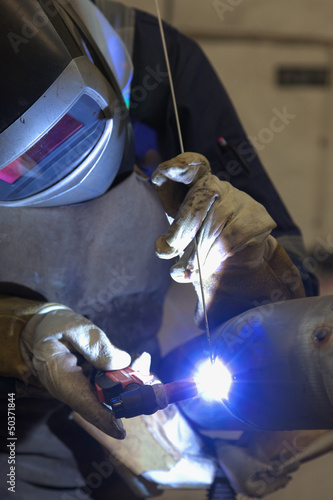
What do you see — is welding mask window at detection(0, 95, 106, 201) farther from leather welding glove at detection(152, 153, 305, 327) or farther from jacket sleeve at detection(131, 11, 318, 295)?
jacket sleeve at detection(131, 11, 318, 295)

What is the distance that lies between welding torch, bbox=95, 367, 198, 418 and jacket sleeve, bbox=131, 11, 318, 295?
2.17ft

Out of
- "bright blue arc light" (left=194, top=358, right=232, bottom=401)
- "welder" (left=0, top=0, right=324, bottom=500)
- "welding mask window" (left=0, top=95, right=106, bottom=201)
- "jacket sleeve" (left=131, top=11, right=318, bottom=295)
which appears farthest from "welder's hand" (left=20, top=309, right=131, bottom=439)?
"jacket sleeve" (left=131, top=11, right=318, bottom=295)

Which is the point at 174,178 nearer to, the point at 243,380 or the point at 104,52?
the point at 243,380

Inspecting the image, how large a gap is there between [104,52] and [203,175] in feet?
1.88

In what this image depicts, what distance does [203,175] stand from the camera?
76 centimetres

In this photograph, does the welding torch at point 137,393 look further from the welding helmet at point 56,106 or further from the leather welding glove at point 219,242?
the welding helmet at point 56,106

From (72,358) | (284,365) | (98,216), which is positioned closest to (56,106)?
(98,216)

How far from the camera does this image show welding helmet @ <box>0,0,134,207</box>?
823 mm

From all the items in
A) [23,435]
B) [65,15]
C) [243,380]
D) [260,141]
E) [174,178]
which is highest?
[260,141]

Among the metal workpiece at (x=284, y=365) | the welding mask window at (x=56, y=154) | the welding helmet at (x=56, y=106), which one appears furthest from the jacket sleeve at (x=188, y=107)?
the metal workpiece at (x=284, y=365)

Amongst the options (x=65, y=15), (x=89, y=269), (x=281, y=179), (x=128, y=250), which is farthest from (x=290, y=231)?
(x=281, y=179)

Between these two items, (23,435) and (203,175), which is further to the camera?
(23,435)

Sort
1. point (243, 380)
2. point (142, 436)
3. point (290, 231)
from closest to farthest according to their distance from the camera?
point (243, 380), point (142, 436), point (290, 231)

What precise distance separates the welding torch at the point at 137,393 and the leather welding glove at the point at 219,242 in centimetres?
17
